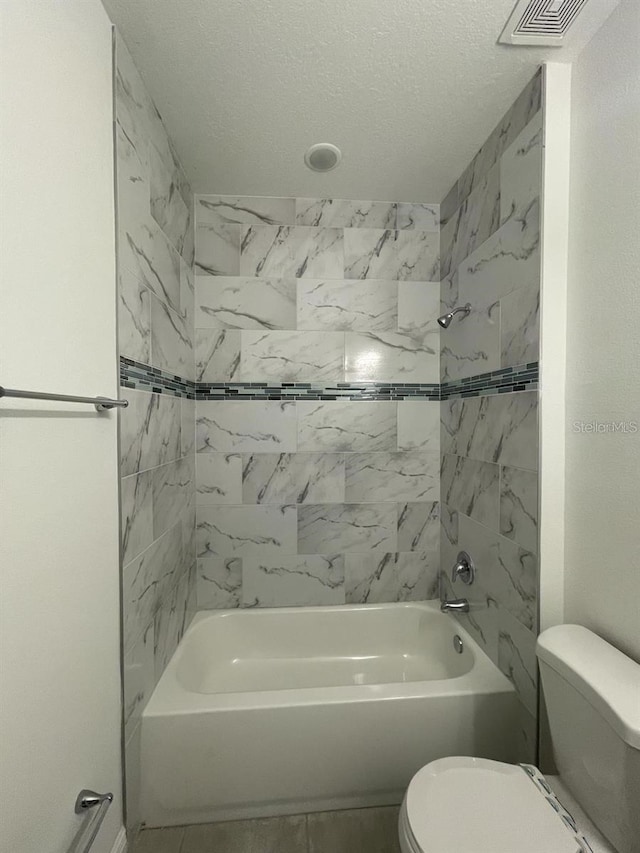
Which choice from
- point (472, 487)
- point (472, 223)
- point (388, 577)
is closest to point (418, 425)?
point (472, 487)

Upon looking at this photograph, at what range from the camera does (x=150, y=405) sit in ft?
4.79

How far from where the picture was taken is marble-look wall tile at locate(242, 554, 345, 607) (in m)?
2.10

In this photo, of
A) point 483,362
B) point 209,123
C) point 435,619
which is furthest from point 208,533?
point 209,123

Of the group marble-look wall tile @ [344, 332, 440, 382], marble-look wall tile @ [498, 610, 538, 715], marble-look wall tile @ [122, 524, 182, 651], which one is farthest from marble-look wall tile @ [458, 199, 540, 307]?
marble-look wall tile @ [122, 524, 182, 651]

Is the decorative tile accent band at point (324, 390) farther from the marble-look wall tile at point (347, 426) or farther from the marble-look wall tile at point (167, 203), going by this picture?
the marble-look wall tile at point (167, 203)

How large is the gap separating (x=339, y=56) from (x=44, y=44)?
2.72 feet

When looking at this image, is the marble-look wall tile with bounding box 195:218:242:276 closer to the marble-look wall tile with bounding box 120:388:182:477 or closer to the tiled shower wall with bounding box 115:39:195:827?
the tiled shower wall with bounding box 115:39:195:827

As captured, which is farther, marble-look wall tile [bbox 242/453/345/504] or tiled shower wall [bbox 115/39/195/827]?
marble-look wall tile [bbox 242/453/345/504]

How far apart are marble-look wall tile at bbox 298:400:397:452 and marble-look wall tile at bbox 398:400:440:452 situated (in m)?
0.04

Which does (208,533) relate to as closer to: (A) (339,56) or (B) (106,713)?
(B) (106,713)

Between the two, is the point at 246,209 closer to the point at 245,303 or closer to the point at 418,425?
the point at 245,303

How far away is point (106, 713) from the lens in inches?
44.6

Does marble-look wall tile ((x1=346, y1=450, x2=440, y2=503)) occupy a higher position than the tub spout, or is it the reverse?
marble-look wall tile ((x1=346, y1=450, x2=440, y2=503))

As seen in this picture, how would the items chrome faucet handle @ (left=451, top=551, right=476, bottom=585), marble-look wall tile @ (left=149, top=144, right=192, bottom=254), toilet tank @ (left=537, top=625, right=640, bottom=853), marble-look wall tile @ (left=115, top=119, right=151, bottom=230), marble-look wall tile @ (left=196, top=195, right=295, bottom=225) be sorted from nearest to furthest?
toilet tank @ (left=537, top=625, right=640, bottom=853) → marble-look wall tile @ (left=115, top=119, right=151, bottom=230) → marble-look wall tile @ (left=149, top=144, right=192, bottom=254) → chrome faucet handle @ (left=451, top=551, right=476, bottom=585) → marble-look wall tile @ (left=196, top=195, right=295, bottom=225)
